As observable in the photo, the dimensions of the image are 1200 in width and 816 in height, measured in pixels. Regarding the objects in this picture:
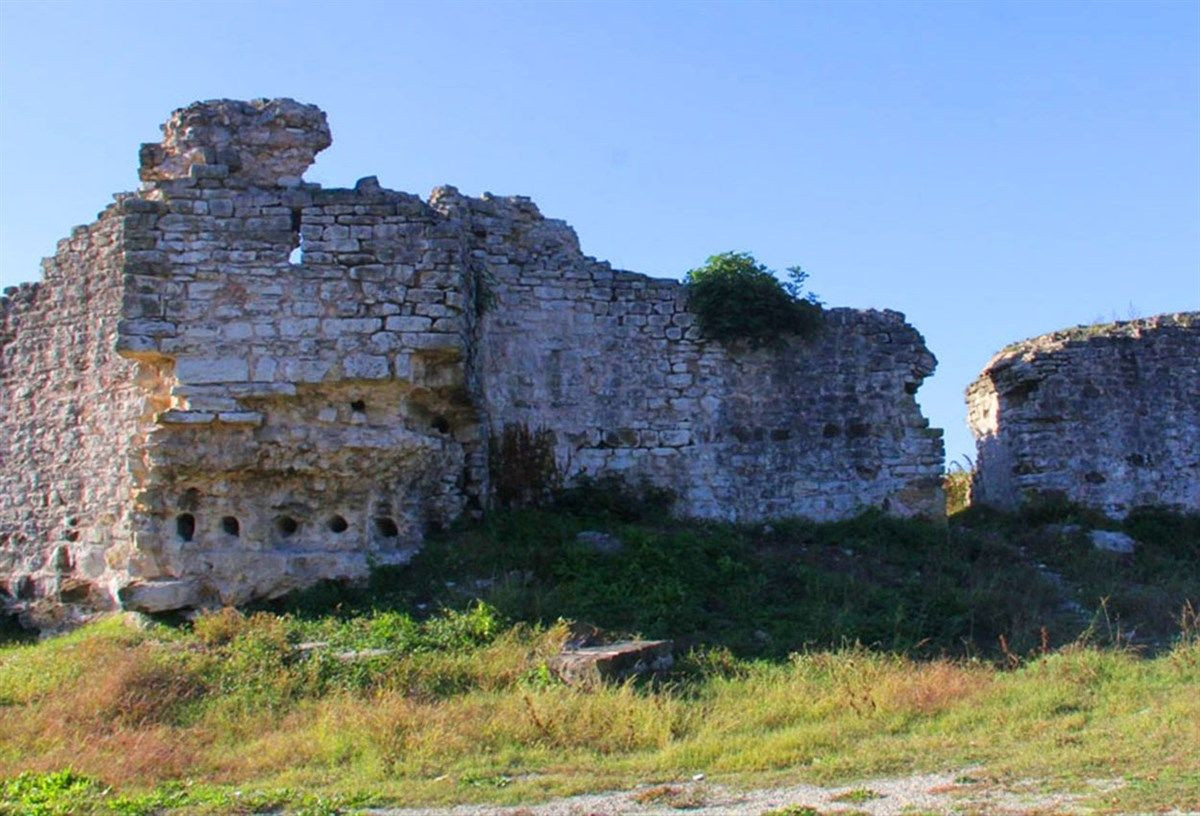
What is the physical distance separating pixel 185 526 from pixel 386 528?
5.77 ft

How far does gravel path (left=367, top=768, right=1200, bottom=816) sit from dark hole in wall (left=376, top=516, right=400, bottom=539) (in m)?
5.16

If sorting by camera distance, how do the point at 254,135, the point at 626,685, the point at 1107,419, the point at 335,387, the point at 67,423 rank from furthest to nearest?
the point at 1107,419 < the point at 67,423 < the point at 254,135 < the point at 335,387 < the point at 626,685

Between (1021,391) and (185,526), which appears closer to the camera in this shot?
(185,526)

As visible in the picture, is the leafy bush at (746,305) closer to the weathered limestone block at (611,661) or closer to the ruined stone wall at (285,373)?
the ruined stone wall at (285,373)

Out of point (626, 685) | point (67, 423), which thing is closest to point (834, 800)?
point (626, 685)

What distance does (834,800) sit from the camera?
620 cm

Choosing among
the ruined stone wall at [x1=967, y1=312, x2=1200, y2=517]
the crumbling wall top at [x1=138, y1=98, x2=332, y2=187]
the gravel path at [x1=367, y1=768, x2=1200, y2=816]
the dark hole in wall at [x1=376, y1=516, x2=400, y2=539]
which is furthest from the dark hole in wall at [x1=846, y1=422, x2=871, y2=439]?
the gravel path at [x1=367, y1=768, x2=1200, y2=816]

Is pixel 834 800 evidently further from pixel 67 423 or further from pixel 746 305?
pixel 67 423

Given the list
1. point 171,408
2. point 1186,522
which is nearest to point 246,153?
point 171,408

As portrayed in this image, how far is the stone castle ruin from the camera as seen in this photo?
36.3 feet

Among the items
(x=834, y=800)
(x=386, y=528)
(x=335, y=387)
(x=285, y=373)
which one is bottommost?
(x=834, y=800)

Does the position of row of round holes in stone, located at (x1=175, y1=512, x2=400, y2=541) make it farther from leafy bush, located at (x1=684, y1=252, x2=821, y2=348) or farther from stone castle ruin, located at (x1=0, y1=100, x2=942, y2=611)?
leafy bush, located at (x1=684, y1=252, x2=821, y2=348)

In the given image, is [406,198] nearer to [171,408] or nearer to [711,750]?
[171,408]

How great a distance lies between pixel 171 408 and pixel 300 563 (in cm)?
175
